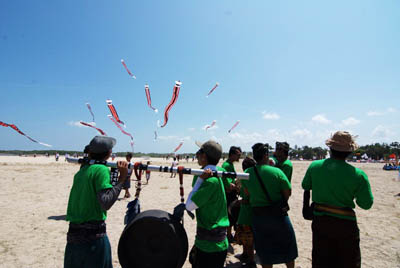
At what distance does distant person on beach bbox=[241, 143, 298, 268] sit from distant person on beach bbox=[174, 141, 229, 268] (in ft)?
3.33

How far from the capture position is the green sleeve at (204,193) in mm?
2396

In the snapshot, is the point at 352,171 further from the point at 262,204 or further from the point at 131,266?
the point at 131,266

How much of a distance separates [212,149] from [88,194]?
143cm

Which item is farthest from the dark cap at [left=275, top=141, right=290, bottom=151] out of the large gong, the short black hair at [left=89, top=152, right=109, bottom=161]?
the short black hair at [left=89, top=152, right=109, bottom=161]

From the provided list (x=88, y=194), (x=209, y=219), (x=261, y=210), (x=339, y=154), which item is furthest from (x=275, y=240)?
(x=88, y=194)

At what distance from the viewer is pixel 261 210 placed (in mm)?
3375

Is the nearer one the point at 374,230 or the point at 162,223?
the point at 162,223

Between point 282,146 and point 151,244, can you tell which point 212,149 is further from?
point 282,146

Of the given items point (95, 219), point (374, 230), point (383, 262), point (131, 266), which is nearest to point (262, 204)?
point (131, 266)

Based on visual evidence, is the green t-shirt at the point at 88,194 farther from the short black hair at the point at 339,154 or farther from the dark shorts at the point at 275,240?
the short black hair at the point at 339,154

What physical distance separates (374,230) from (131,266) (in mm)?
7224

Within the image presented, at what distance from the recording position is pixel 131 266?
241 cm

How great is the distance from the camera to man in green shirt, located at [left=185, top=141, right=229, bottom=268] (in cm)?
242

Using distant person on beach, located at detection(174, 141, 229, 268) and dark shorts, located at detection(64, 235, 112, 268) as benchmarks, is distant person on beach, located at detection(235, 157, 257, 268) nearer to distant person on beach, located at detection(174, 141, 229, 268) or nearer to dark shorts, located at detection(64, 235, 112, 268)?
distant person on beach, located at detection(174, 141, 229, 268)
